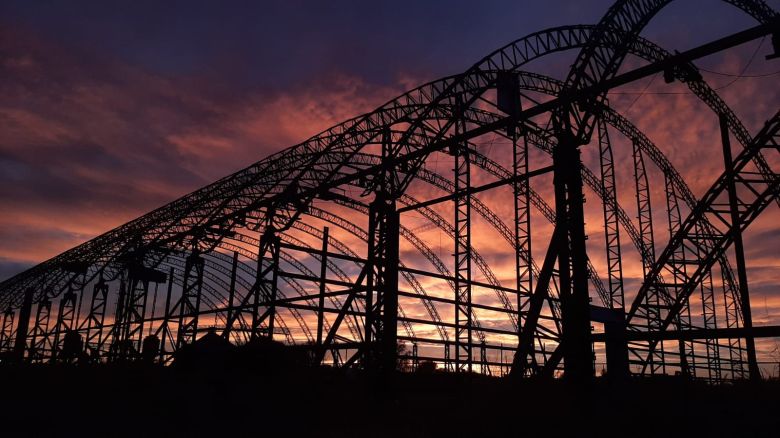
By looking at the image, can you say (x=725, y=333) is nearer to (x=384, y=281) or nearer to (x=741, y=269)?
(x=741, y=269)

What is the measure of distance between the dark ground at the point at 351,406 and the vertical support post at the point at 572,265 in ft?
2.41

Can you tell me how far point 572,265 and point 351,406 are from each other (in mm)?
8413

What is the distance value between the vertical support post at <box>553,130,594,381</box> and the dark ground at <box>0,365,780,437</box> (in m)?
0.74

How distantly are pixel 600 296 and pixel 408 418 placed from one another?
27.0 m

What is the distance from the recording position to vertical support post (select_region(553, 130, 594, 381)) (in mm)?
15242

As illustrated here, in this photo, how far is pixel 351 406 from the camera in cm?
1925

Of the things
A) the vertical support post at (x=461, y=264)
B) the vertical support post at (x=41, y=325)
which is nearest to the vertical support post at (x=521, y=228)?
the vertical support post at (x=461, y=264)

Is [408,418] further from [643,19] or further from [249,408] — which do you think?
[643,19]

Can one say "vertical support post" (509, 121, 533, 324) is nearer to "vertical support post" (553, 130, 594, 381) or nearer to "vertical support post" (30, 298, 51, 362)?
"vertical support post" (553, 130, 594, 381)

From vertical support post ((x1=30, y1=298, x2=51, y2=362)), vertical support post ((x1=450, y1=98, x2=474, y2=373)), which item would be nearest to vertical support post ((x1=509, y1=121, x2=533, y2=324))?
vertical support post ((x1=450, y1=98, x2=474, y2=373))

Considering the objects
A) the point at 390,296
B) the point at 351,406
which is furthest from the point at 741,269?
the point at 351,406

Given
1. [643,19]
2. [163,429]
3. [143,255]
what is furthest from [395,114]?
[143,255]

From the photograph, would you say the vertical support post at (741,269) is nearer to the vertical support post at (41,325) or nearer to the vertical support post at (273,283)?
the vertical support post at (273,283)

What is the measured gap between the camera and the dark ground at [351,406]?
1284cm
